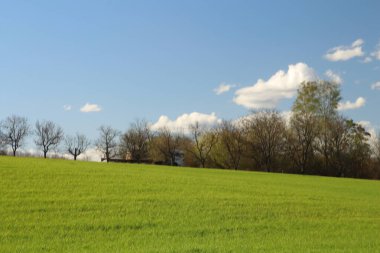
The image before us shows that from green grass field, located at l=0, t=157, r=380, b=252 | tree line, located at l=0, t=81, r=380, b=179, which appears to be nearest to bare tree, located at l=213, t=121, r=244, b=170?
tree line, located at l=0, t=81, r=380, b=179

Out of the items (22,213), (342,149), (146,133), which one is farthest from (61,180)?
(146,133)

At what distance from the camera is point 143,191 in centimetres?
2581

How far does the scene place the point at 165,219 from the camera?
18562 millimetres

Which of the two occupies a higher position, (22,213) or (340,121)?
(340,121)

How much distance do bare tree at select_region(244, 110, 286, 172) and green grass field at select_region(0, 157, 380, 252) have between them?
64.7 metres

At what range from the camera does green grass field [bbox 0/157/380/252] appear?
1466 cm

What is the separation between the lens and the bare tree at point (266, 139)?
93.7 m

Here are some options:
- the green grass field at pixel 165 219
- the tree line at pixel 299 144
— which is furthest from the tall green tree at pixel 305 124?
the green grass field at pixel 165 219

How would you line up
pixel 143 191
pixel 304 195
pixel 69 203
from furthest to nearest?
pixel 304 195
pixel 143 191
pixel 69 203

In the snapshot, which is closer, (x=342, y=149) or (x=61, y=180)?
→ (x=61, y=180)

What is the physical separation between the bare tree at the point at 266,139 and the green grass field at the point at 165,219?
64699 millimetres

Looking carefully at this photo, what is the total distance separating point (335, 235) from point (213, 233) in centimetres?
486

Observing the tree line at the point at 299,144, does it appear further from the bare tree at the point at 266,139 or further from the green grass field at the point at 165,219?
the green grass field at the point at 165,219

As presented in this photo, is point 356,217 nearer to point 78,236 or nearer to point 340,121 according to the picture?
point 78,236
